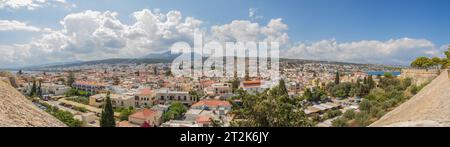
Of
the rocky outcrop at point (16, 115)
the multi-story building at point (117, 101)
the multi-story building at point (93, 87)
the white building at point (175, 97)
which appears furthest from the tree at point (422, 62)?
the multi-story building at point (93, 87)

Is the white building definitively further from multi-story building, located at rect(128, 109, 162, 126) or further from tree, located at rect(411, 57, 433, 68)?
tree, located at rect(411, 57, 433, 68)

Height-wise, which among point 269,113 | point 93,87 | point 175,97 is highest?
point 269,113

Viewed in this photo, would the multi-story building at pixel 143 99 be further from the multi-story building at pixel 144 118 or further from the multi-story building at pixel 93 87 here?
the multi-story building at pixel 93 87

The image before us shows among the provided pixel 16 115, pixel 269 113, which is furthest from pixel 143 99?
pixel 16 115

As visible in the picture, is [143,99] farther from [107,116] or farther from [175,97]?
[107,116]

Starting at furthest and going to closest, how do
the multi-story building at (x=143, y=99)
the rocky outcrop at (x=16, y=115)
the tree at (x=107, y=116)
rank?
the multi-story building at (x=143, y=99) < the tree at (x=107, y=116) < the rocky outcrop at (x=16, y=115)

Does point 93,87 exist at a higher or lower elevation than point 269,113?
lower

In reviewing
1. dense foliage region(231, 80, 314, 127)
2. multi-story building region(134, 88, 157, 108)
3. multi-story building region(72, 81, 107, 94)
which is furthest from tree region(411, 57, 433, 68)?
multi-story building region(72, 81, 107, 94)

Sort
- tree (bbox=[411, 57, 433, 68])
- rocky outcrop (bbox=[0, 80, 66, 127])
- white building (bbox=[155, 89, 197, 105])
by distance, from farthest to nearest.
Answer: white building (bbox=[155, 89, 197, 105]), tree (bbox=[411, 57, 433, 68]), rocky outcrop (bbox=[0, 80, 66, 127])

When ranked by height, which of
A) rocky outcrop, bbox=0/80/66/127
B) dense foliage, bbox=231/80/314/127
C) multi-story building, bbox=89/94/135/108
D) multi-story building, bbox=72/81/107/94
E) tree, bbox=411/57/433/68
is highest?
tree, bbox=411/57/433/68
